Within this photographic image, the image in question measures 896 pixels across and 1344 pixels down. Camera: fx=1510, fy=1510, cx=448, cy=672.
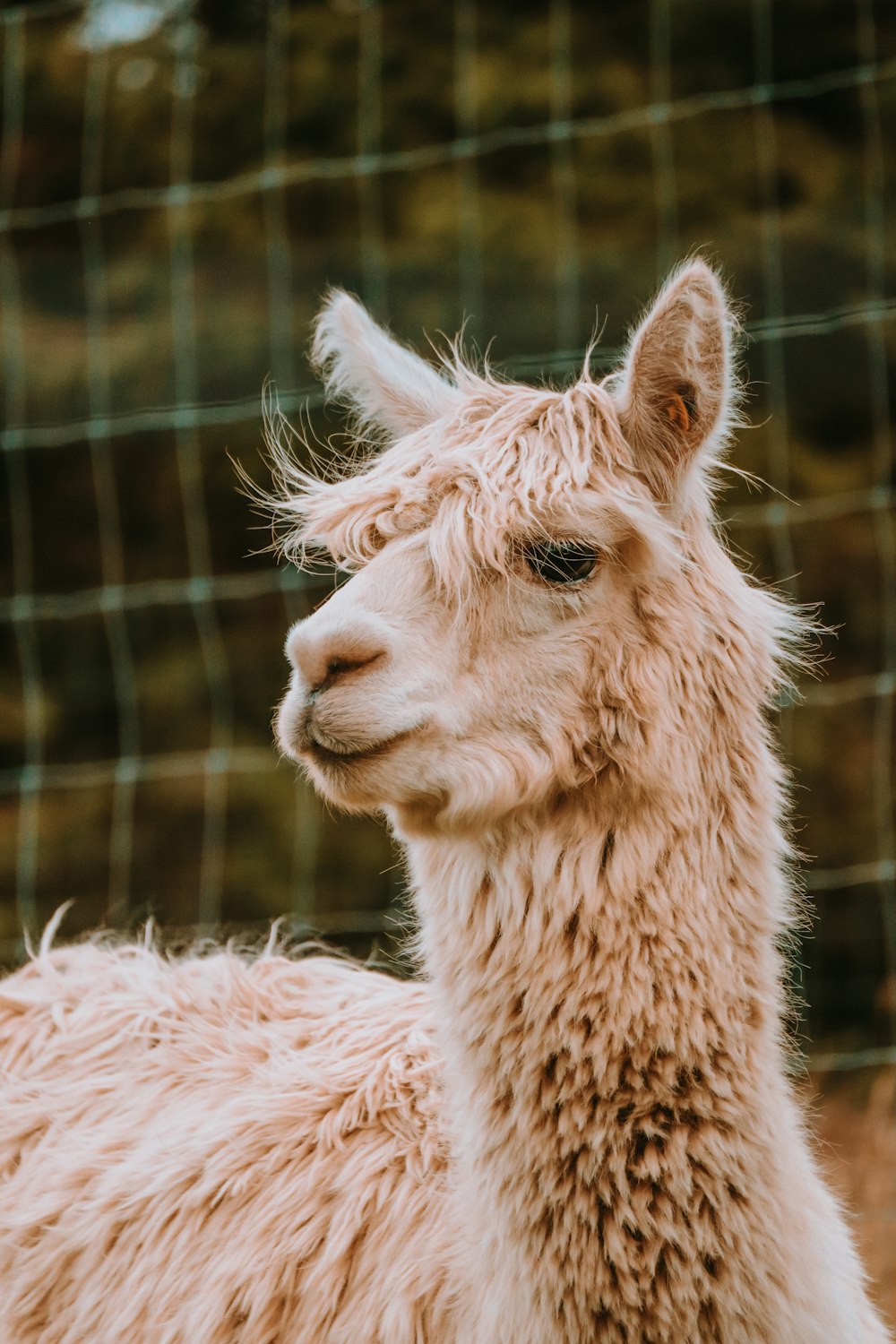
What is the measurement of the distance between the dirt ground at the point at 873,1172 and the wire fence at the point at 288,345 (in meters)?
1.07

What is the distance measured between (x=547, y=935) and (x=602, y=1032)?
144 millimetres

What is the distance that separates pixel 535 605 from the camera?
207 centimetres

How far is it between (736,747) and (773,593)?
17.3 inches

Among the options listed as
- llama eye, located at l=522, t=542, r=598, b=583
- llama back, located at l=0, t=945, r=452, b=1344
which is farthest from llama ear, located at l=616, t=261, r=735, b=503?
llama back, located at l=0, t=945, r=452, b=1344

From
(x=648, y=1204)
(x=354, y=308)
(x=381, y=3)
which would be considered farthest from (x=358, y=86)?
(x=648, y=1204)

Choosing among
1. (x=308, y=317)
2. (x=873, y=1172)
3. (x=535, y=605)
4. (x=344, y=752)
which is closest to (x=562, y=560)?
(x=535, y=605)

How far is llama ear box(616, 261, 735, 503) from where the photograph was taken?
6.78 feet

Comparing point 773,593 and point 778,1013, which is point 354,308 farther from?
point 778,1013

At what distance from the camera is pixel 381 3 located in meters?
7.21

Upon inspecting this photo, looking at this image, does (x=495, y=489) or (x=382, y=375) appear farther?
(x=382, y=375)

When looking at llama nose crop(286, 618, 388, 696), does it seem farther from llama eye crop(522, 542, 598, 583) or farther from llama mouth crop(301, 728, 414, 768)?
llama eye crop(522, 542, 598, 583)

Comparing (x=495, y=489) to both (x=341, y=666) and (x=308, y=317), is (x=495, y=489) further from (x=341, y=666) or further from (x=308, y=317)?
(x=308, y=317)

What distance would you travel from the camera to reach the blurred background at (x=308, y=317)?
630cm

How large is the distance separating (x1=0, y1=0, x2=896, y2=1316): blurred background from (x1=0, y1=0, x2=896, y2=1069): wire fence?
0.02 m
